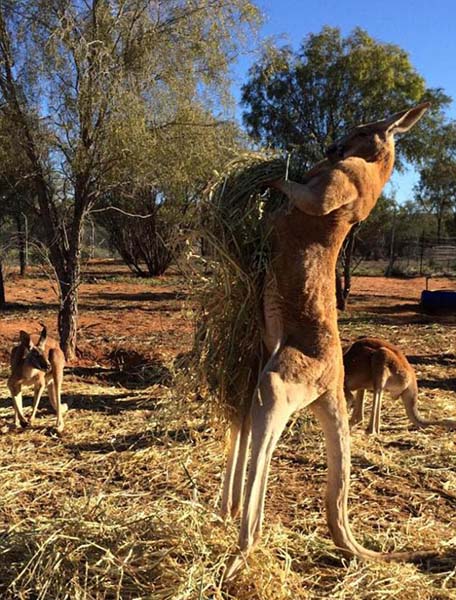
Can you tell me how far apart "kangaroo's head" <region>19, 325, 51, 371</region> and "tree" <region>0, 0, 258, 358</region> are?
2.76 meters

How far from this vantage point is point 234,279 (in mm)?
3359

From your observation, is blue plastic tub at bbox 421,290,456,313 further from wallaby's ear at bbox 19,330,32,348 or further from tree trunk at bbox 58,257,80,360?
wallaby's ear at bbox 19,330,32,348

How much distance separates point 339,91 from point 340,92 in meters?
0.04

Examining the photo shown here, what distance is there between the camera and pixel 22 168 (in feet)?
30.4

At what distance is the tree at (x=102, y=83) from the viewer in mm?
8430

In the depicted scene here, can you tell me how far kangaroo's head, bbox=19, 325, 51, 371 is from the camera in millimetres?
6707

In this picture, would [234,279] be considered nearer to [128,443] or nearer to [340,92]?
[128,443]

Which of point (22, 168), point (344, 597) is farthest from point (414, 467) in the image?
point (22, 168)

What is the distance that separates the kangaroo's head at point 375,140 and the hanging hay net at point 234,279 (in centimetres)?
36

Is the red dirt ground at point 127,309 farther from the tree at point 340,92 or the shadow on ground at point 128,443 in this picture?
the tree at point 340,92

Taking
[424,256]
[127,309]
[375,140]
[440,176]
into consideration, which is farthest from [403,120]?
[424,256]

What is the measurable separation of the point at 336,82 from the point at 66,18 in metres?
10.3

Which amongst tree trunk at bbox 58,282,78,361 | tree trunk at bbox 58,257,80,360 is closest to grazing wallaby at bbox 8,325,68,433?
tree trunk at bbox 58,257,80,360

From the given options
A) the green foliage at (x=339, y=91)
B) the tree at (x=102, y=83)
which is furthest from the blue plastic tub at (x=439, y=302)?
the tree at (x=102, y=83)
